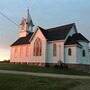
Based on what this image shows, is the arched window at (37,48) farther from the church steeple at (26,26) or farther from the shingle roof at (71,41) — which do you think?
the church steeple at (26,26)

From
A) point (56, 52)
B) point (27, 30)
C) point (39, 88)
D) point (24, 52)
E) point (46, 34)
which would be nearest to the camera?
point (39, 88)

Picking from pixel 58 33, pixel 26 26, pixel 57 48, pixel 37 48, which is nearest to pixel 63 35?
pixel 58 33

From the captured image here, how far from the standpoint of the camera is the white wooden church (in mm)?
33625

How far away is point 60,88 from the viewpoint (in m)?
10.5

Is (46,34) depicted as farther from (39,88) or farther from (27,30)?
(39,88)

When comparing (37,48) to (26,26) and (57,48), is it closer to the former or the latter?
(57,48)

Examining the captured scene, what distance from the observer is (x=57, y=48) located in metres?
35.4

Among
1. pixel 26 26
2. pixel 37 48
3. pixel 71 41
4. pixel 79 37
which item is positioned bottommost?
pixel 37 48

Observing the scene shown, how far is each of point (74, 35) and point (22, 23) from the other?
848 inches

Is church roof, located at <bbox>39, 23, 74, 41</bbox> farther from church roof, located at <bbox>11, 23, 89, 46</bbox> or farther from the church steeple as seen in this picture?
the church steeple

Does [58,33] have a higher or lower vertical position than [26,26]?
lower

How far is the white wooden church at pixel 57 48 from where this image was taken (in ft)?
110

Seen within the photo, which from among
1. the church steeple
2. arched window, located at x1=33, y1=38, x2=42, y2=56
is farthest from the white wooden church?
the church steeple

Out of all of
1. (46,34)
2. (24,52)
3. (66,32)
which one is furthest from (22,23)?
(66,32)
